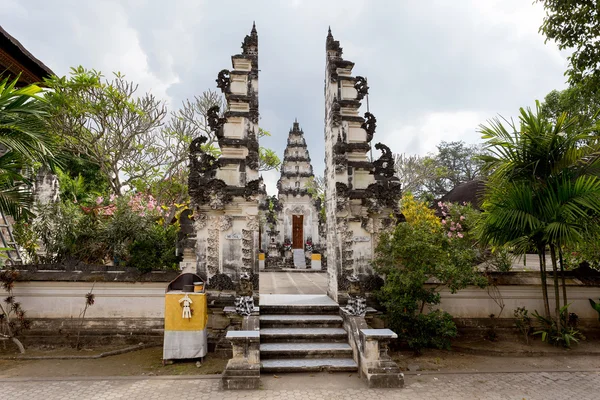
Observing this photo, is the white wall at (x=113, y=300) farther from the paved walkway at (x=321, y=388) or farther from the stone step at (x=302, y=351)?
the stone step at (x=302, y=351)

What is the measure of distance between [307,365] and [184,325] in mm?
2292

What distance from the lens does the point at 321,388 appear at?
5387 millimetres

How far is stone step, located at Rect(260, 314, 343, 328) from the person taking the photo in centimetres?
698

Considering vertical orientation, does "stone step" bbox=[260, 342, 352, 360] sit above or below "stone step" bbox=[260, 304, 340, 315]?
below

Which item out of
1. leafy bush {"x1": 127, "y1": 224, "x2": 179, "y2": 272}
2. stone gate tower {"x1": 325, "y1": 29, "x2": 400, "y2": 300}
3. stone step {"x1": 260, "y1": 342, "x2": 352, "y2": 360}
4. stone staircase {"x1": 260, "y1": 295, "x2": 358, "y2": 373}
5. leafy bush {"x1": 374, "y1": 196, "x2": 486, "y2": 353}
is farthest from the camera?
stone gate tower {"x1": 325, "y1": 29, "x2": 400, "y2": 300}

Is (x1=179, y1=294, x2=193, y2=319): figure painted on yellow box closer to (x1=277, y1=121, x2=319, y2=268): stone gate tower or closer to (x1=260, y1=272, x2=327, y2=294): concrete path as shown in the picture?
(x1=260, y1=272, x2=327, y2=294): concrete path

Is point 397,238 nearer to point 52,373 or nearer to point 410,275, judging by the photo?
point 410,275

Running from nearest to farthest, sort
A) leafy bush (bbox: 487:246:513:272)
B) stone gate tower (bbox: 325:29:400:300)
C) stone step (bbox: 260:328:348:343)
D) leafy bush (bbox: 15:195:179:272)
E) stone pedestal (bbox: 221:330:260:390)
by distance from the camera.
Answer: stone pedestal (bbox: 221:330:260:390)
stone step (bbox: 260:328:348:343)
stone gate tower (bbox: 325:29:400:300)
leafy bush (bbox: 15:195:179:272)
leafy bush (bbox: 487:246:513:272)

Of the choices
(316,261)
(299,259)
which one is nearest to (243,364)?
(316,261)

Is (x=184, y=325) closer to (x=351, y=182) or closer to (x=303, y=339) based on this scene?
(x=303, y=339)

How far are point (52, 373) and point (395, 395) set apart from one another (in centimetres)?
556

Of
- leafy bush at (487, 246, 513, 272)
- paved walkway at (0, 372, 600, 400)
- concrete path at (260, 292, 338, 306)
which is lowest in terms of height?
paved walkway at (0, 372, 600, 400)

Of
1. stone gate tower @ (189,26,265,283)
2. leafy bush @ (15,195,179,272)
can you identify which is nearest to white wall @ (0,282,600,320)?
leafy bush @ (15,195,179,272)

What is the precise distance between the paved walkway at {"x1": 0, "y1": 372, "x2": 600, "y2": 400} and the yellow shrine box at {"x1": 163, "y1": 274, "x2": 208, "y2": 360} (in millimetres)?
691
